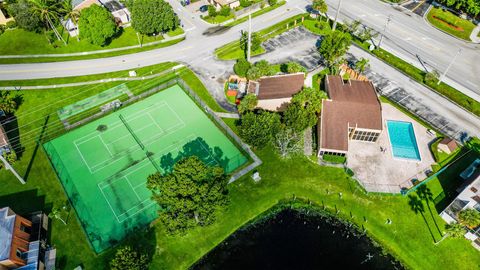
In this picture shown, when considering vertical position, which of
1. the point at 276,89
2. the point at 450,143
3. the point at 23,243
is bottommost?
the point at 23,243

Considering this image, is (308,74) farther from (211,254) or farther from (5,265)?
(5,265)

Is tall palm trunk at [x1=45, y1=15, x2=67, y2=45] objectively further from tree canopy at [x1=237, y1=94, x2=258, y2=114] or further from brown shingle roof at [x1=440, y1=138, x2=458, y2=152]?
brown shingle roof at [x1=440, y1=138, x2=458, y2=152]

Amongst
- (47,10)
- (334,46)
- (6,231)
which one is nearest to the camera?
(6,231)

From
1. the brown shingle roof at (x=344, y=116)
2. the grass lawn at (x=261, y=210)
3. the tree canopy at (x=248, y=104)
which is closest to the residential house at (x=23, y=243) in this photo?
the grass lawn at (x=261, y=210)

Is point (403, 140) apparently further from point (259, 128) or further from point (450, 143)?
point (259, 128)

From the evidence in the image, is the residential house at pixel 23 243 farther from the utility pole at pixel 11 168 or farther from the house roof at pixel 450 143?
the house roof at pixel 450 143

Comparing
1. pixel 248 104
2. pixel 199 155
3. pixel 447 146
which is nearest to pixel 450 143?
pixel 447 146
